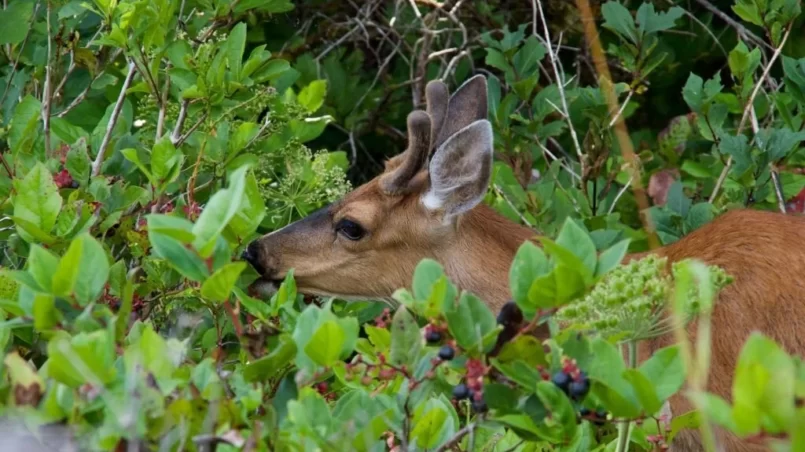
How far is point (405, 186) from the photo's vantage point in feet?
17.1

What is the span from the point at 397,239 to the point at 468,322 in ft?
7.98

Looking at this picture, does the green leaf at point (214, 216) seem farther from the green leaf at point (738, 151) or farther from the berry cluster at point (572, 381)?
the green leaf at point (738, 151)

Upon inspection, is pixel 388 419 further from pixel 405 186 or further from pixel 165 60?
pixel 165 60

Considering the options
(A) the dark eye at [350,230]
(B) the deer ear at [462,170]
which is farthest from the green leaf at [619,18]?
(A) the dark eye at [350,230]

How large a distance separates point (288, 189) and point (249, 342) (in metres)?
2.42

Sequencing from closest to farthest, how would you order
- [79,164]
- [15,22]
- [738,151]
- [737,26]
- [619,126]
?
[79,164] < [738,151] < [15,22] < [619,126] < [737,26]

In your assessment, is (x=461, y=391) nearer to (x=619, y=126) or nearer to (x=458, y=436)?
(x=458, y=436)

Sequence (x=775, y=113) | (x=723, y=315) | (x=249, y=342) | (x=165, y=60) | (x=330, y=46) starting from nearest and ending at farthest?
(x=249, y=342) → (x=723, y=315) → (x=165, y=60) → (x=775, y=113) → (x=330, y=46)

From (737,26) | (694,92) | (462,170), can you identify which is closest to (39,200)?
(462,170)

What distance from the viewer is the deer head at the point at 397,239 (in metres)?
5.13

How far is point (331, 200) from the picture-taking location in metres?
5.30

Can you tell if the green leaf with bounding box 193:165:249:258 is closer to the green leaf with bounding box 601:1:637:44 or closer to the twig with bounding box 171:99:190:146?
the twig with bounding box 171:99:190:146

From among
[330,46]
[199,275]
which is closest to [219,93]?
[199,275]

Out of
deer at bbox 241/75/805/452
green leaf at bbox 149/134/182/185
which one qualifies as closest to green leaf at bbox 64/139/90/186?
green leaf at bbox 149/134/182/185
